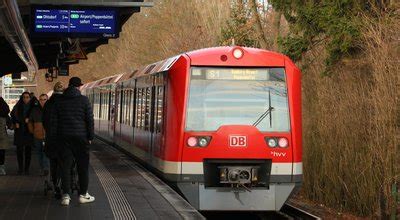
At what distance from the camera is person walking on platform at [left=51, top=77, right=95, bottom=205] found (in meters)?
8.57

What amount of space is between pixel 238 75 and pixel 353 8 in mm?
5198

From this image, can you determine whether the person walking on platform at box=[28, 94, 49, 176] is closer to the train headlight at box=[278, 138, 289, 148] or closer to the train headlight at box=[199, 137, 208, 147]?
the train headlight at box=[199, 137, 208, 147]

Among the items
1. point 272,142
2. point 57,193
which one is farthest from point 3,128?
point 272,142

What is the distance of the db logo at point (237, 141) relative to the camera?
10188 millimetres

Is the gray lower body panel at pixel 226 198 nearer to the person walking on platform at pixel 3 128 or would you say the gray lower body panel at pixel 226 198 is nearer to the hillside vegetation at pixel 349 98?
the hillside vegetation at pixel 349 98

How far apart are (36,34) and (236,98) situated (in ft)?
26.1

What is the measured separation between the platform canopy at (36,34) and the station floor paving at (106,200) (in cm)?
254

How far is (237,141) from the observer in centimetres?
1020

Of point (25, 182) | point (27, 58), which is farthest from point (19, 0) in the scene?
point (25, 182)

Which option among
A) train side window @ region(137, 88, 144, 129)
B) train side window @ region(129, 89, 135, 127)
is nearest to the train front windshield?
train side window @ region(137, 88, 144, 129)

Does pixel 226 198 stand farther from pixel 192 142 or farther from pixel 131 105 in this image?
pixel 131 105

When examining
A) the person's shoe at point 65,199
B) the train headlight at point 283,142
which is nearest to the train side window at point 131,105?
the train headlight at point 283,142

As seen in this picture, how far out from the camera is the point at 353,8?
1472 centimetres

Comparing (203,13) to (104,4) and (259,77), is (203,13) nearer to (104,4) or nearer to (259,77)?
(104,4)
